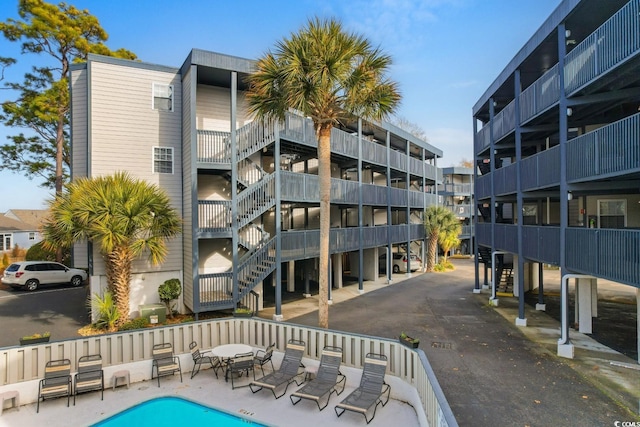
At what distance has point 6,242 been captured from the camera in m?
40.8

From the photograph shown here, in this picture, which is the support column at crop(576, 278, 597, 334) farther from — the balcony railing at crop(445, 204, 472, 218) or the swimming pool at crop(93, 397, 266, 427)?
the balcony railing at crop(445, 204, 472, 218)

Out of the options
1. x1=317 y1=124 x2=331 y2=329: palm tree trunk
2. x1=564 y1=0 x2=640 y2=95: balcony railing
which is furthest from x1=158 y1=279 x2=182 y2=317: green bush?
x1=564 y1=0 x2=640 y2=95: balcony railing

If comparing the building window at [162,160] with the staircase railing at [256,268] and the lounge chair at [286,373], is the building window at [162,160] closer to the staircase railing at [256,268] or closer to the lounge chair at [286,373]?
the staircase railing at [256,268]

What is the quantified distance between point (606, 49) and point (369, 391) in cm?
1120

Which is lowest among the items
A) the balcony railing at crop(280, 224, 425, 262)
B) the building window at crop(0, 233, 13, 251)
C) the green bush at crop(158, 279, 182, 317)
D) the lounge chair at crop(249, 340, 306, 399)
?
the lounge chair at crop(249, 340, 306, 399)

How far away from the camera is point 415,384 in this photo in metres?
8.51

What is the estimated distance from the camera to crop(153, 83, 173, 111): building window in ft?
54.4

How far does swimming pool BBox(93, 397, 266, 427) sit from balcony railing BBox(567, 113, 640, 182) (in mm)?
11107

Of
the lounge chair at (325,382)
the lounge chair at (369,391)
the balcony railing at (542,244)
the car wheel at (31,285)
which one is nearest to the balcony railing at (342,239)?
the lounge chair at (325,382)

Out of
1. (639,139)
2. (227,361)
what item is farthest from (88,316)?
(639,139)

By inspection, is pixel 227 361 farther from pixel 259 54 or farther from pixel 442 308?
pixel 442 308

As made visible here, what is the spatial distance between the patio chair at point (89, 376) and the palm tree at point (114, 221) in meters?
4.57

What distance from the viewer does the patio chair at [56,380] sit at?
28.1 feet

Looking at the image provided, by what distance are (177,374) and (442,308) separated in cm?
1316
